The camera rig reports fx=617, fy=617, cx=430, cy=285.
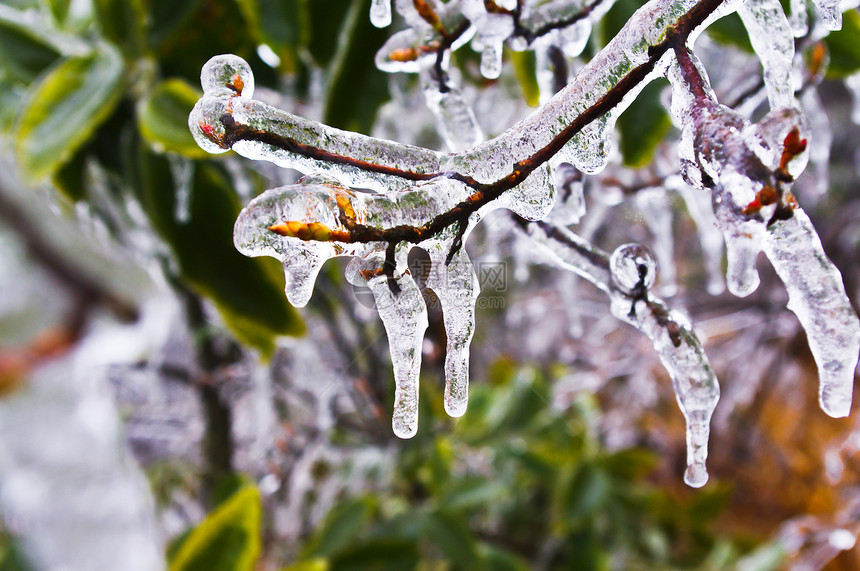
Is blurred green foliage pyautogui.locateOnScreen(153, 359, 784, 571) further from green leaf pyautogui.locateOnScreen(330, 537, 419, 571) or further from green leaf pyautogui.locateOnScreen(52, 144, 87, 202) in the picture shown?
green leaf pyautogui.locateOnScreen(52, 144, 87, 202)

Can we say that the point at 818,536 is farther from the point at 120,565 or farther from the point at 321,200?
the point at 321,200

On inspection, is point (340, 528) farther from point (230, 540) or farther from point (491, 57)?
point (491, 57)

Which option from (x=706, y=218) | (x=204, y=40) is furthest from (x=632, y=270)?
(x=204, y=40)

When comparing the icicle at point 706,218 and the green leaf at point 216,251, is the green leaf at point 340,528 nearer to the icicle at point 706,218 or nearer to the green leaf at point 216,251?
the green leaf at point 216,251

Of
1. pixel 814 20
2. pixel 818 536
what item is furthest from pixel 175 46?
pixel 818 536

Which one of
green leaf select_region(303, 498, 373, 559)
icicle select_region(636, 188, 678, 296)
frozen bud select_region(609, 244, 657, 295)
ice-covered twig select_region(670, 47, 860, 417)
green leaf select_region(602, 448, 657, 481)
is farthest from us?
green leaf select_region(602, 448, 657, 481)

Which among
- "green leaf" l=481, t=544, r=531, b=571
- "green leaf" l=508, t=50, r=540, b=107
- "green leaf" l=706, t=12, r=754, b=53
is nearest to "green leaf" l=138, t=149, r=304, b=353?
"green leaf" l=508, t=50, r=540, b=107
